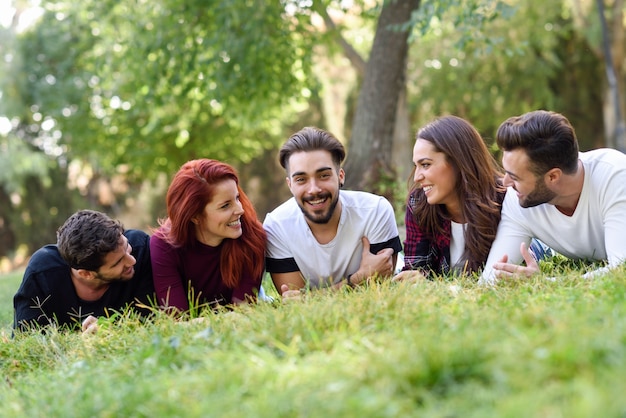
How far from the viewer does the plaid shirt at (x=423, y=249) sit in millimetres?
5199


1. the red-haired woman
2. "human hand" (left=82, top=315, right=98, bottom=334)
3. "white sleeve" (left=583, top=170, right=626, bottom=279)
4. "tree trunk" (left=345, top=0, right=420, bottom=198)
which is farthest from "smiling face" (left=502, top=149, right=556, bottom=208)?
"tree trunk" (left=345, top=0, right=420, bottom=198)

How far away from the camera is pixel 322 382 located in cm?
247

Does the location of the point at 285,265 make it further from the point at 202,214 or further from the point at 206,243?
the point at 202,214

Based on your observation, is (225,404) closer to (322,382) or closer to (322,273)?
(322,382)

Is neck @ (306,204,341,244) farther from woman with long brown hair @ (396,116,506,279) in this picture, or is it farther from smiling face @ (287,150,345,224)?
woman with long brown hair @ (396,116,506,279)

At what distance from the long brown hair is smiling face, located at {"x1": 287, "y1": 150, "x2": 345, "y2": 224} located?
721 mm

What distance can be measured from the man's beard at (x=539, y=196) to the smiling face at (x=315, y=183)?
1390mm

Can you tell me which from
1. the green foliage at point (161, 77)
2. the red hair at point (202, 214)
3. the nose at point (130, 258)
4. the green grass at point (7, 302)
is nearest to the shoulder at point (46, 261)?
the nose at point (130, 258)

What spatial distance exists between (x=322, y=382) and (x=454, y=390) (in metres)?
0.49

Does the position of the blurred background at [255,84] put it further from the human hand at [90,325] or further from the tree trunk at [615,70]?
the human hand at [90,325]

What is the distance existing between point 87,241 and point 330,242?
1.80 meters

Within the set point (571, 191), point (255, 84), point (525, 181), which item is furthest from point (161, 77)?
Answer: point (571, 191)

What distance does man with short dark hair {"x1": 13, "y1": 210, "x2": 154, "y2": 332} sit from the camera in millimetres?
4621

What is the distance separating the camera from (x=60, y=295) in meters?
4.88
